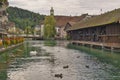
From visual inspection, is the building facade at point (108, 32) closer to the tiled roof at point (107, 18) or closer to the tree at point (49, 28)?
the tiled roof at point (107, 18)

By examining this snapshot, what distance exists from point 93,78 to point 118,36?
31.7 m

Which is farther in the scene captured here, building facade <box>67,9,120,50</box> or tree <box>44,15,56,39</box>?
tree <box>44,15,56,39</box>

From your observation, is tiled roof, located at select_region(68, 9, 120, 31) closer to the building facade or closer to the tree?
the building facade

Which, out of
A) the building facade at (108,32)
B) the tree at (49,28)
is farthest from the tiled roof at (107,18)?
the tree at (49,28)

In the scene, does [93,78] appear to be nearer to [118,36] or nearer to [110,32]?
[118,36]

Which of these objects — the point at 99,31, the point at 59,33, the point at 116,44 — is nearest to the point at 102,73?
the point at 116,44

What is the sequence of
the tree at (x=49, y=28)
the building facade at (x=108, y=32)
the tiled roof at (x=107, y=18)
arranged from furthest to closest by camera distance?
the tree at (x=49, y=28) < the tiled roof at (x=107, y=18) < the building facade at (x=108, y=32)

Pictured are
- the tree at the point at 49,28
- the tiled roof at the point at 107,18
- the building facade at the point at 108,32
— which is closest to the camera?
the building facade at the point at 108,32

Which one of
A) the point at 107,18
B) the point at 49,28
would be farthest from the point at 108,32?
the point at 49,28

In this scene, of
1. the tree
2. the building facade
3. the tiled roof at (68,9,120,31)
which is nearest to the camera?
the building facade

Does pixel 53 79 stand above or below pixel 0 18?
below

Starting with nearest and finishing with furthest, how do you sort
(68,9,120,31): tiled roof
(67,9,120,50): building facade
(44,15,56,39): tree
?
1. (67,9,120,50): building facade
2. (68,9,120,31): tiled roof
3. (44,15,56,39): tree

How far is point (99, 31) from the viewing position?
71.0 meters

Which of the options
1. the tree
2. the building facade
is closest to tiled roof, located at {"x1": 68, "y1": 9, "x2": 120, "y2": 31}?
the building facade
